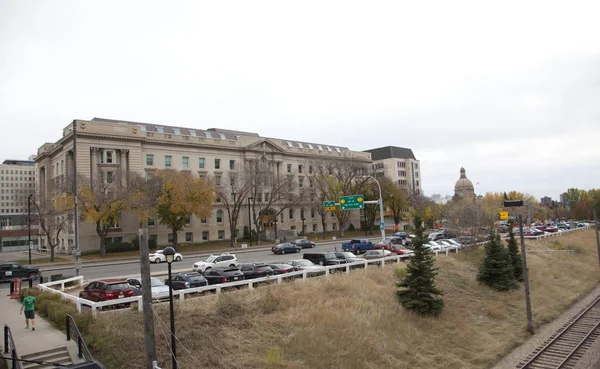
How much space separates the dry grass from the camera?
1595cm

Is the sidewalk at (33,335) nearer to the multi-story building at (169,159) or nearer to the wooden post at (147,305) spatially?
the wooden post at (147,305)

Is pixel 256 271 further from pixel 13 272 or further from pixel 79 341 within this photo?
pixel 13 272

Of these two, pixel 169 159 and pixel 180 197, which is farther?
pixel 169 159

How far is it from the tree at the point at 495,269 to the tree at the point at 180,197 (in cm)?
3865

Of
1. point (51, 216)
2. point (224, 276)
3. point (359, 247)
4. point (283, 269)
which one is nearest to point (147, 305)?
point (224, 276)

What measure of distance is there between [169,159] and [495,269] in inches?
2086

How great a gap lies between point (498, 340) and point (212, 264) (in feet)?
74.7

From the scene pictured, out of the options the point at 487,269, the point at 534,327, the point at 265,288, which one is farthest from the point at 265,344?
the point at 487,269

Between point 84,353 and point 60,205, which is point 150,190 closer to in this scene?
point 60,205

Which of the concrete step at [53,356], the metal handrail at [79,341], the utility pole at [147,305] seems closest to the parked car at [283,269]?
the metal handrail at [79,341]

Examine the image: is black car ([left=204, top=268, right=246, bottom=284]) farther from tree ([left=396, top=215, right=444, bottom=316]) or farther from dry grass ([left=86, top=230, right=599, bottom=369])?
tree ([left=396, top=215, right=444, bottom=316])

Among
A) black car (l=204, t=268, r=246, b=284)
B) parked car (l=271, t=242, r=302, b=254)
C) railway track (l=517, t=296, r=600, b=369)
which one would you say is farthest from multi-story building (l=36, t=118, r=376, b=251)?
railway track (l=517, t=296, r=600, b=369)

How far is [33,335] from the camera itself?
54.4 ft

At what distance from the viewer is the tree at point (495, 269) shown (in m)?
32.2
